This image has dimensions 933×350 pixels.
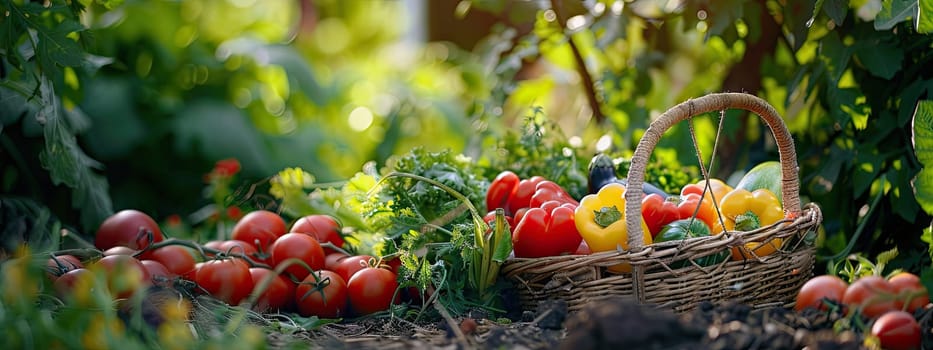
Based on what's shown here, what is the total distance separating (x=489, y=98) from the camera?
2.92 metres

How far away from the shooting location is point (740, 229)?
1662 mm

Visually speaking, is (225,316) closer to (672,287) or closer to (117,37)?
(672,287)

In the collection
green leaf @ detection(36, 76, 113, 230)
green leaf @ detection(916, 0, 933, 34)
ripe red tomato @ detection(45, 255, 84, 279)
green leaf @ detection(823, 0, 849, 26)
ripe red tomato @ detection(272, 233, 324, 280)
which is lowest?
ripe red tomato @ detection(272, 233, 324, 280)

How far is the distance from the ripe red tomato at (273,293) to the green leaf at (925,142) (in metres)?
1.37

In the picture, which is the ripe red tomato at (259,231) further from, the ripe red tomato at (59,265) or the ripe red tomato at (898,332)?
the ripe red tomato at (898,332)

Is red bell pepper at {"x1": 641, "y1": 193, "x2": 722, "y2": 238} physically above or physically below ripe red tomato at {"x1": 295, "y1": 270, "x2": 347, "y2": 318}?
above

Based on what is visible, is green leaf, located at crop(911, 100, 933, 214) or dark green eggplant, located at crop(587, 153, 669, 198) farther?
dark green eggplant, located at crop(587, 153, 669, 198)

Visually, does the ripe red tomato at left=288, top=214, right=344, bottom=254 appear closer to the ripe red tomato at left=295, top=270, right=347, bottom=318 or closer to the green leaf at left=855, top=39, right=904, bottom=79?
the ripe red tomato at left=295, top=270, right=347, bottom=318

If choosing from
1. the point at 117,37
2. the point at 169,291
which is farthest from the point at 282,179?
the point at 117,37

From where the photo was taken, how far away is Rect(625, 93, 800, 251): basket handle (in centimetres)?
153

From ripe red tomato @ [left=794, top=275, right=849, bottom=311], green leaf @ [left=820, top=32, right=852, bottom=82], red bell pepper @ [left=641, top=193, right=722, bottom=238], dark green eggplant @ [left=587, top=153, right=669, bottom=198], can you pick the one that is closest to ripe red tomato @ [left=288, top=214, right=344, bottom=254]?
dark green eggplant @ [left=587, top=153, right=669, bottom=198]

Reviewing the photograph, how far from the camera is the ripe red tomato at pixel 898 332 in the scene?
124 centimetres

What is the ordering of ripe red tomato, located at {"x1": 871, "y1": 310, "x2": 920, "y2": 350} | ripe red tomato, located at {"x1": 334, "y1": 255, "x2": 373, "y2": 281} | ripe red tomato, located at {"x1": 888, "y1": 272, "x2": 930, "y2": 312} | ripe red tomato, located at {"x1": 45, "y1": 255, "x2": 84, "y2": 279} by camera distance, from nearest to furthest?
ripe red tomato, located at {"x1": 871, "y1": 310, "x2": 920, "y2": 350}, ripe red tomato, located at {"x1": 888, "y1": 272, "x2": 930, "y2": 312}, ripe red tomato, located at {"x1": 45, "y1": 255, "x2": 84, "y2": 279}, ripe red tomato, located at {"x1": 334, "y1": 255, "x2": 373, "y2": 281}

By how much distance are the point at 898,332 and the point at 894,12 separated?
0.87 m
